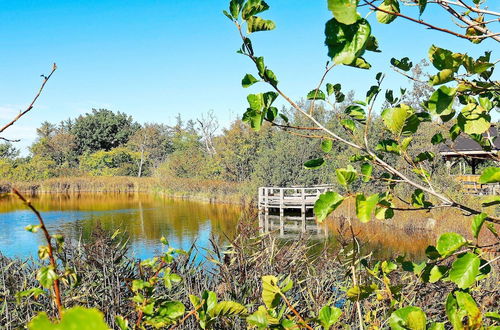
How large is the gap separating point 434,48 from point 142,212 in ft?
54.1

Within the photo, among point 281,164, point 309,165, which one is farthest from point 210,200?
point 309,165

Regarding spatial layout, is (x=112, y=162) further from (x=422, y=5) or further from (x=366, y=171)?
(x=422, y=5)

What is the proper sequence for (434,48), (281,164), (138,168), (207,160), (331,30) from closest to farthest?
(331,30) < (434,48) < (281,164) < (207,160) < (138,168)

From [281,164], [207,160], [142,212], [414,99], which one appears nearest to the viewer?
[142,212]

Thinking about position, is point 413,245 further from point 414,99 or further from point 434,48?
point 414,99

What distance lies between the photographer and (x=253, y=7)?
0.73 m

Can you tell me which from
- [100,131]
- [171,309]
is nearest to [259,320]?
[171,309]

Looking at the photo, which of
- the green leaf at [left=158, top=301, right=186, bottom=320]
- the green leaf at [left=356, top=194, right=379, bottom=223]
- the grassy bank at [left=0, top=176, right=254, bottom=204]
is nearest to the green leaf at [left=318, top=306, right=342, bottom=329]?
the green leaf at [left=356, top=194, right=379, bottom=223]

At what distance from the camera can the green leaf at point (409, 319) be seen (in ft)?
2.08

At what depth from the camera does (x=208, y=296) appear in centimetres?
84

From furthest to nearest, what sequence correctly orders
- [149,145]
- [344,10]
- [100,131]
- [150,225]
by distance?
[100,131] < [149,145] < [150,225] < [344,10]

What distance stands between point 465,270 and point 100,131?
119 ft

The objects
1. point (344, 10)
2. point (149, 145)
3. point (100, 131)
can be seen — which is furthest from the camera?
point (100, 131)

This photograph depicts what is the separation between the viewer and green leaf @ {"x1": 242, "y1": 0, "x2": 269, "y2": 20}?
0.72 meters
